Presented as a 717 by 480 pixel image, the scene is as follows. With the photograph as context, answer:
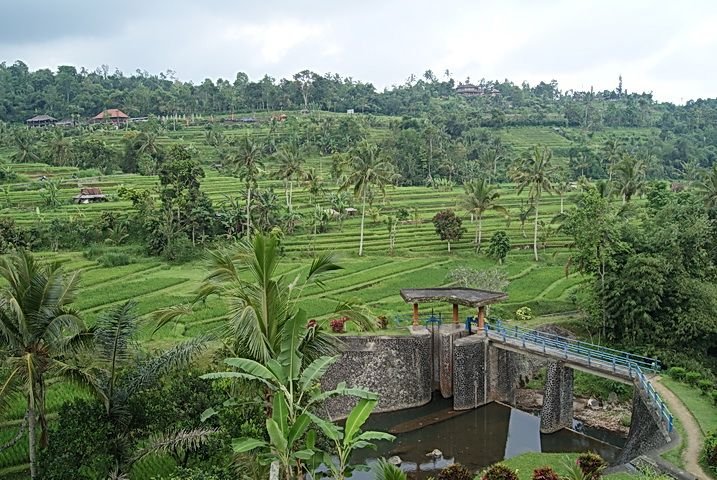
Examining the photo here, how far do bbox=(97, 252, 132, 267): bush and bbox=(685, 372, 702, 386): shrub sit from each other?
92.4ft

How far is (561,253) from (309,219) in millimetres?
17510

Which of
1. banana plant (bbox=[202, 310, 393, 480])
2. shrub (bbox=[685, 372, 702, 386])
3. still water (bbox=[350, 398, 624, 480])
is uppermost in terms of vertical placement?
banana plant (bbox=[202, 310, 393, 480])

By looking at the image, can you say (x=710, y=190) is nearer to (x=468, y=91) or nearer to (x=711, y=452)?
(x=711, y=452)

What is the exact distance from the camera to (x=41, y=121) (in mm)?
87438

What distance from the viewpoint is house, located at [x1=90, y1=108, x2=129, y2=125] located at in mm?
87881

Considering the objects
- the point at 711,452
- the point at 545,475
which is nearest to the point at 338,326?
the point at 545,475

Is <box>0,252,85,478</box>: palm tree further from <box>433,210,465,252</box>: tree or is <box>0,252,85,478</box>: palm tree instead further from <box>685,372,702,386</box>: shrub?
<box>433,210,465,252</box>: tree

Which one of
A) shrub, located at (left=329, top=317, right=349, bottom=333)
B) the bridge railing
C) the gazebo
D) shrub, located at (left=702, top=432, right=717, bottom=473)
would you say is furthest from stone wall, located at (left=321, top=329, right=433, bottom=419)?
shrub, located at (left=702, top=432, right=717, bottom=473)

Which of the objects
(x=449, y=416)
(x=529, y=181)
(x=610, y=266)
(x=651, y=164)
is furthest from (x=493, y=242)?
(x=651, y=164)

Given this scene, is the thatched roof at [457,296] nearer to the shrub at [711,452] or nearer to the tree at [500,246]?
the shrub at [711,452]

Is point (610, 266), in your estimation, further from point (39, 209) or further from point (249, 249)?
point (39, 209)

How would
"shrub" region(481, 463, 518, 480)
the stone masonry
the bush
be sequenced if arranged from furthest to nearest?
the bush
the stone masonry
"shrub" region(481, 463, 518, 480)

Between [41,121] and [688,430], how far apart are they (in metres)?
90.2

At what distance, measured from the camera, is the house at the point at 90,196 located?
47375mm
